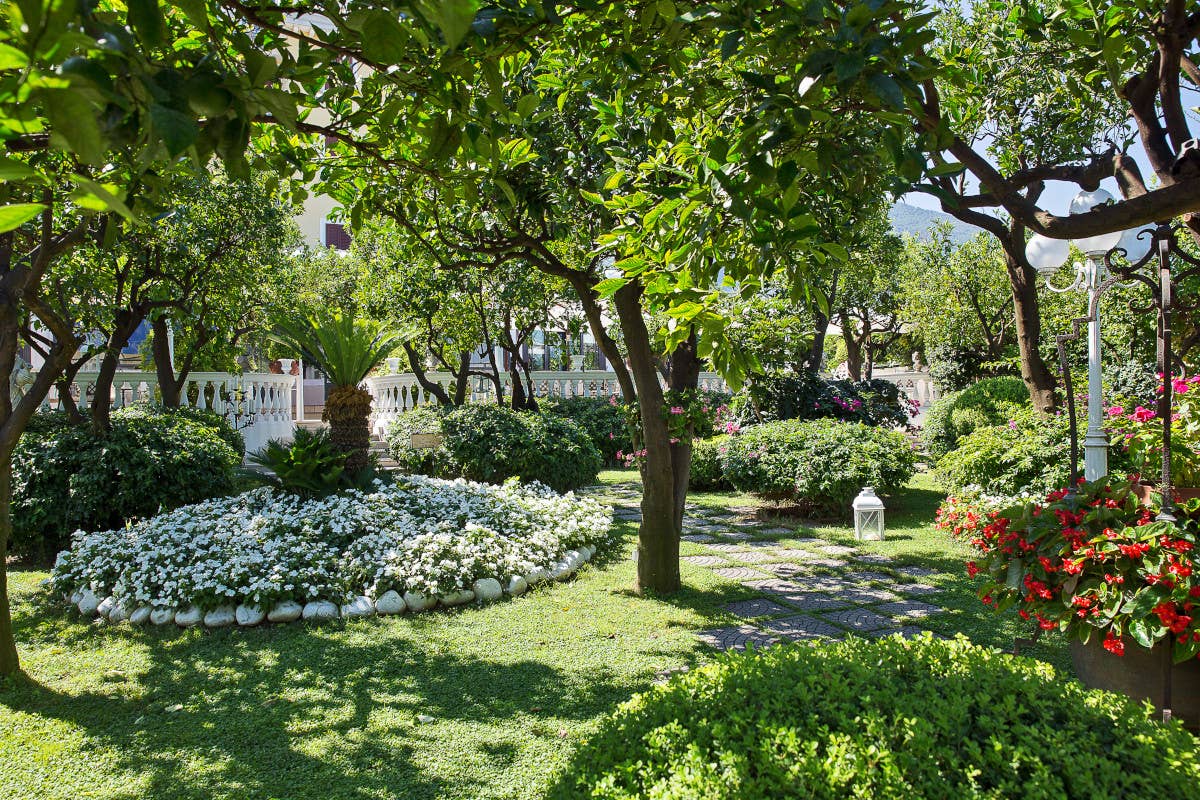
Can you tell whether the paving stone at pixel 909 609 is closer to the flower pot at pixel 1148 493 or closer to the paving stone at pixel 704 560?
the paving stone at pixel 704 560

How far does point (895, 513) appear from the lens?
1014cm

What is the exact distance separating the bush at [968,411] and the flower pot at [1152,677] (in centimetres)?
1029

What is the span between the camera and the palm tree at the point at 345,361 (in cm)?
875

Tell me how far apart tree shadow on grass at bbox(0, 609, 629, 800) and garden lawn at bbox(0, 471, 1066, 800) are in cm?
1

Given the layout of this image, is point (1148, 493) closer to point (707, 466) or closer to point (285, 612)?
point (285, 612)

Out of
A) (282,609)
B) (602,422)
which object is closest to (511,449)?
(602,422)

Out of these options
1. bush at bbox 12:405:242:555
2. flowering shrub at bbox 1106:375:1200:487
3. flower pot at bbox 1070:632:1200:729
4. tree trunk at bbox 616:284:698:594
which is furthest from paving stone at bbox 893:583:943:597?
bush at bbox 12:405:242:555

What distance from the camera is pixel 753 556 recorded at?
25.6 ft

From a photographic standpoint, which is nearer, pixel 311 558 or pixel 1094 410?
pixel 311 558

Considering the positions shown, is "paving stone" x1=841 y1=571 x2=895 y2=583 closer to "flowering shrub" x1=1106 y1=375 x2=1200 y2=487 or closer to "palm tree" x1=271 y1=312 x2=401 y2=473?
"flowering shrub" x1=1106 y1=375 x2=1200 y2=487

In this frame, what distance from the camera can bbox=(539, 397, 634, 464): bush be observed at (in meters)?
15.7

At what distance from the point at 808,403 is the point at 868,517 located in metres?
4.79

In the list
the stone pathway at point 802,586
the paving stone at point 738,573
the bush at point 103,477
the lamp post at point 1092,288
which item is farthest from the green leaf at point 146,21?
the bush at point 103,477

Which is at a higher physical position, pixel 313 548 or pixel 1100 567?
pixel 1100 567
